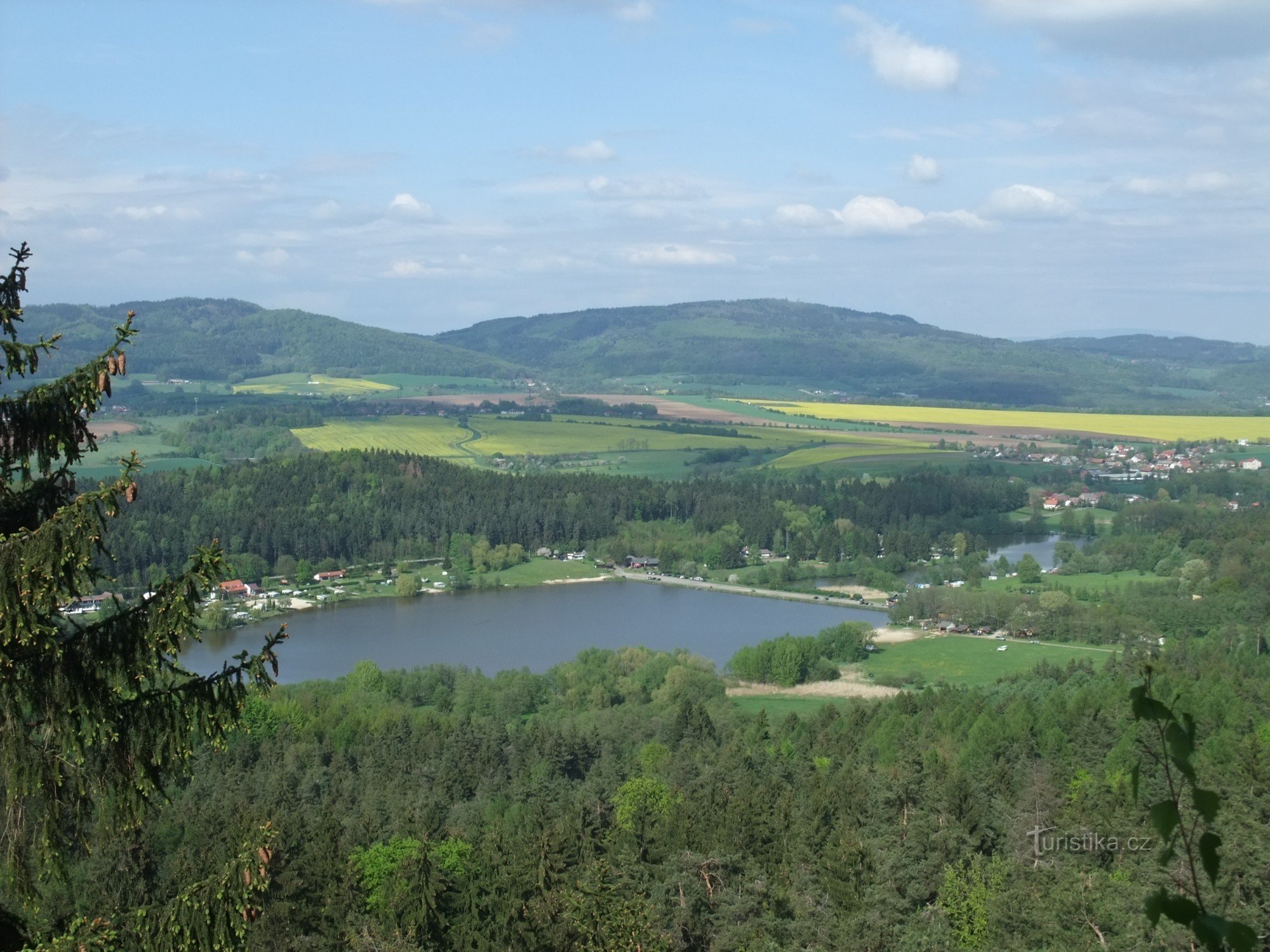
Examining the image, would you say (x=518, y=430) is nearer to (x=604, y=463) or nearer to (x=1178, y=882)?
(x=604, y=463)

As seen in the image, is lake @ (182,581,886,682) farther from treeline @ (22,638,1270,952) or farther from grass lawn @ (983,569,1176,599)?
treeline @ (22,638,1270,952)

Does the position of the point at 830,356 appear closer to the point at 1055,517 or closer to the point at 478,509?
the point at 1055,517

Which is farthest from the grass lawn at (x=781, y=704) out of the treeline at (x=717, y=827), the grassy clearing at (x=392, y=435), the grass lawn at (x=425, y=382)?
the grass lawn at (x=425, y=382)

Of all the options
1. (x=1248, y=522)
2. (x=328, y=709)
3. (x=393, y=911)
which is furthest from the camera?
(x=1248, y=522)

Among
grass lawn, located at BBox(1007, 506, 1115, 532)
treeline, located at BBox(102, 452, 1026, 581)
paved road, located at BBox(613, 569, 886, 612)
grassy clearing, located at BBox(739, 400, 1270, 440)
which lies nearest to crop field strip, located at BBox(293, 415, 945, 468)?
treeline, located at BBox(102, 452, 1026, 581)

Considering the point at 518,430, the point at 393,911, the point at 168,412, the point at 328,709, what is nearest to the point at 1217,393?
the point at 518,430

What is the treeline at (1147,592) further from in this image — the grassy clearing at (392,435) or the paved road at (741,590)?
the grassy clearing at (392,435)

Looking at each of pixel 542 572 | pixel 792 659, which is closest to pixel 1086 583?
pixel 792 659
